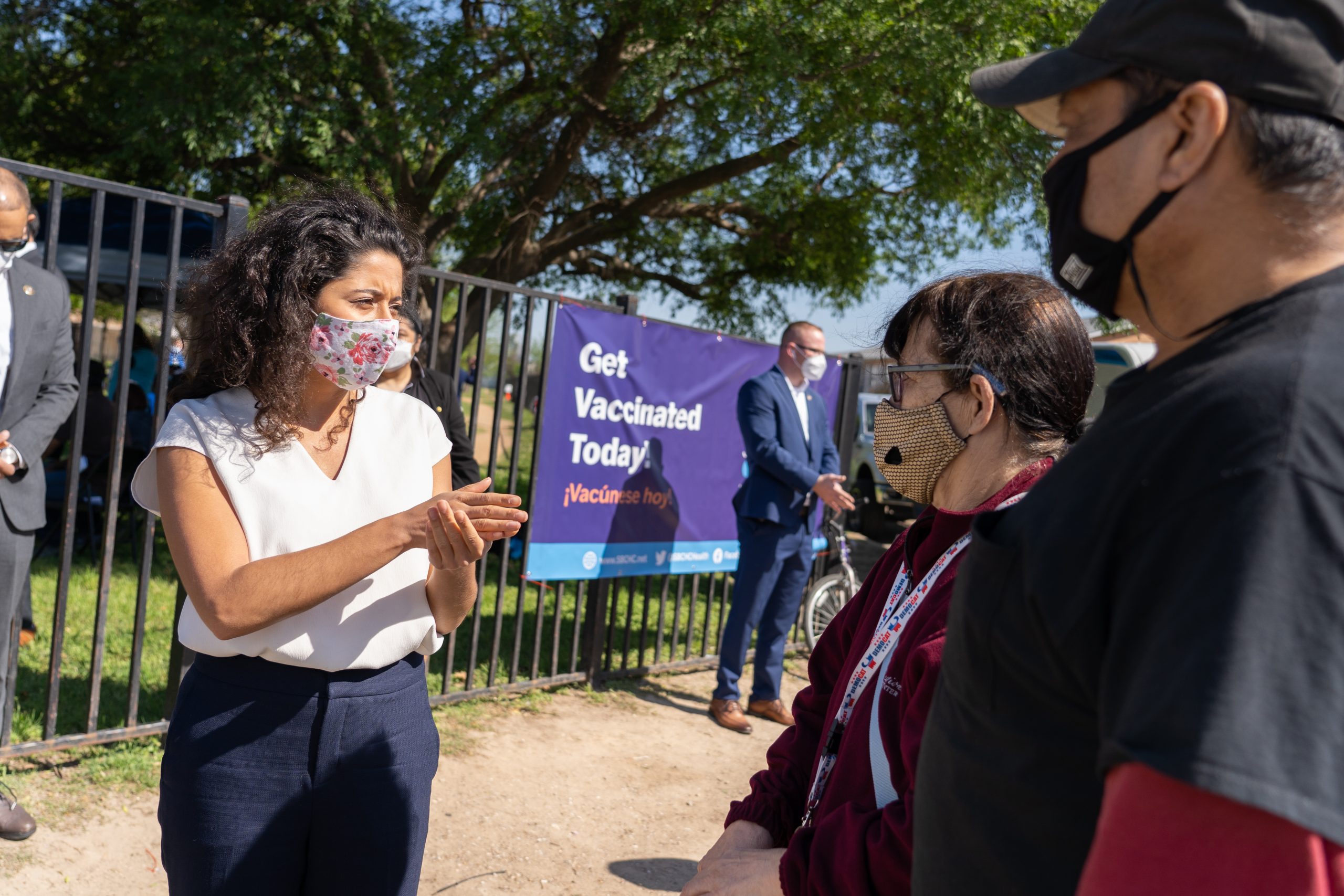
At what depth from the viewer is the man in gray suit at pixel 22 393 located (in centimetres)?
354

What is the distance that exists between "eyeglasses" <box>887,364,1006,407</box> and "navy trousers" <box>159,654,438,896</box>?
1.20 meters

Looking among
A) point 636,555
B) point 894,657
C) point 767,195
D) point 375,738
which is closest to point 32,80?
point 767,195

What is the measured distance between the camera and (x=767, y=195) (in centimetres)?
1173

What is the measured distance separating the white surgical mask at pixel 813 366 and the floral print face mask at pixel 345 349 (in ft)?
13.9

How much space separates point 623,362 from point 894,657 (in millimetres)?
4355

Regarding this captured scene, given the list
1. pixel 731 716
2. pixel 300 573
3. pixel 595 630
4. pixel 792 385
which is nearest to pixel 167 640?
pixel 595 630

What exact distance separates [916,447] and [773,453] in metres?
3.88

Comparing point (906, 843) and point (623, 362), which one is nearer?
point (906, 843)

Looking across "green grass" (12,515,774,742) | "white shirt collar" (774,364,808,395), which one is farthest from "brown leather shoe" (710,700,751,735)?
"white shirt collar" (774,364,808,395)

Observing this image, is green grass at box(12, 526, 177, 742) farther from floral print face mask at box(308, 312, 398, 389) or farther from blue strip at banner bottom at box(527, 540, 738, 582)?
floral print face mask at box(308, 312, 398, 389)

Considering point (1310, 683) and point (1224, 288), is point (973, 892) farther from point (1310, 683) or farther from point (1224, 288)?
point (1224, 288)

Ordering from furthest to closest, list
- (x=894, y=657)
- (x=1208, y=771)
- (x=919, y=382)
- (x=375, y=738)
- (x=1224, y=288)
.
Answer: (x=375, y=738)
(x=919, y=382)
(x=894, y=657)
(x=1224, y=288)
(x=1208, y=771)

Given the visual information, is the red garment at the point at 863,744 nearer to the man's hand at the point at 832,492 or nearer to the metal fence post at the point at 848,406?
the man's hand at the point at 832,492

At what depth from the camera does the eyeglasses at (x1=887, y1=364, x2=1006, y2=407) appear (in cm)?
173
